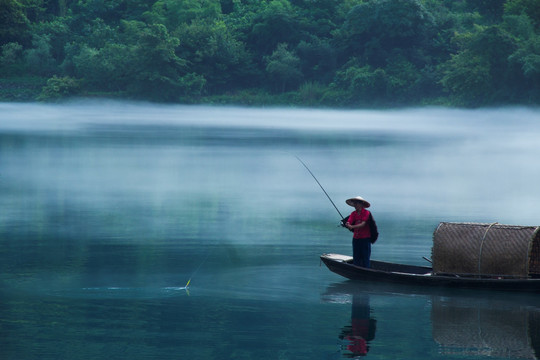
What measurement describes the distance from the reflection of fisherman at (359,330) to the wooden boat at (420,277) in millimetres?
613

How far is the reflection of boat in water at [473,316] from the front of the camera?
10375 mm

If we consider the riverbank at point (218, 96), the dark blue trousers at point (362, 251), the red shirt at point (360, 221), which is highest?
the red shirt at point (360, 221)

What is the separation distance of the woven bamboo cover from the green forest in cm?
6101

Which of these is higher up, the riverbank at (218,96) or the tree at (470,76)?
the tree at (470,76)

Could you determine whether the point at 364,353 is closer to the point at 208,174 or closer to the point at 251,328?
the point at 251,328

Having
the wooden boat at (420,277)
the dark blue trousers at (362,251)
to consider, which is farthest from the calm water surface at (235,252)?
the dark blue trousers at (362,251)

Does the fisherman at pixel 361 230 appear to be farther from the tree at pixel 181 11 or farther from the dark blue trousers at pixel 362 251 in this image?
the tree at pixel 181 11

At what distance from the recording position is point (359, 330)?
36.3 feet

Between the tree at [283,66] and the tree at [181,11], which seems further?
the tree at [181,11]

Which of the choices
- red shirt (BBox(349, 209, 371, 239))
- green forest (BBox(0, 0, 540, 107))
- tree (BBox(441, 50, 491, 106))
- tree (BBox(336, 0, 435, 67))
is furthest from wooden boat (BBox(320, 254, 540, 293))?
tree (BBox(336, 0, 435, 67))

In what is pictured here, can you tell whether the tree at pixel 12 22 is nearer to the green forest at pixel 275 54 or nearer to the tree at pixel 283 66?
the green forest at pixel 275 54

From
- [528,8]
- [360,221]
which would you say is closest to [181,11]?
[528,8]

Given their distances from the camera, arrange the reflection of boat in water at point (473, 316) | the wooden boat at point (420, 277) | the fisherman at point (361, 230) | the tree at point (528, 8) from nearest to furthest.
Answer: the reflection of boat in water at point (473, 316), the wooden boat at point (420, 277), the fisherman at point (361, 230), the tree at point (528, 8)

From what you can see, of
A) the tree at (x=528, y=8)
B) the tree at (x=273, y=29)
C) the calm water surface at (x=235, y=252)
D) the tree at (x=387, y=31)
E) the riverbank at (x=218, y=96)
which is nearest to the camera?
the calm water surface at (x=235, y=252)
